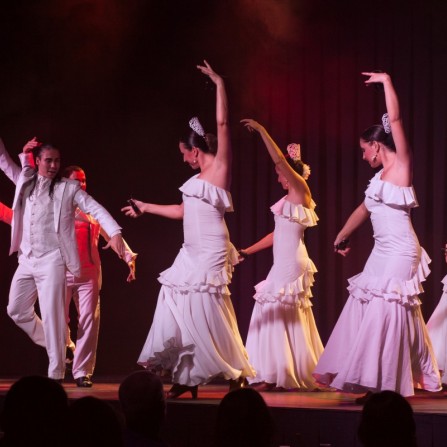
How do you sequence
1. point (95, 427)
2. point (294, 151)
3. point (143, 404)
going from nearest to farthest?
point (95, 427) < point (143, 404) < point (294, 151)

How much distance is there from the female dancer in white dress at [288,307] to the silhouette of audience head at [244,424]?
13.4 ft

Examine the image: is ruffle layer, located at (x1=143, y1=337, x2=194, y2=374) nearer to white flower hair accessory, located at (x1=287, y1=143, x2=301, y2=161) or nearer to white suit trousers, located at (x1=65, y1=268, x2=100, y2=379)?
white suit trousers, located at (x1=65, y1=268, x2=100, y2=379)

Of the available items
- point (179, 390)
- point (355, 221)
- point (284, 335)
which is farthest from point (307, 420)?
point (284, 335)

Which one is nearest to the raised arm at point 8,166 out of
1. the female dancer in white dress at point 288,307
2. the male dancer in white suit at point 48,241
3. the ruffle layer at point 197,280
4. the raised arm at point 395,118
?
the male dancer in white suit at point 48,241

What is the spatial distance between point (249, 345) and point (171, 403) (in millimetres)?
1756

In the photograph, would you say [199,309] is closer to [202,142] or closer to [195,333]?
[195,333]

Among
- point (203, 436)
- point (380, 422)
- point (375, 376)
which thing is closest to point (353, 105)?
point (375, 376)

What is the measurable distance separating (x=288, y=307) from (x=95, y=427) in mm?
4577

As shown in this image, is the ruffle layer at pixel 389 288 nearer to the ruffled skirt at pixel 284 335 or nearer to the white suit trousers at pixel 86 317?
the ruffled skirt at pixel 284 335

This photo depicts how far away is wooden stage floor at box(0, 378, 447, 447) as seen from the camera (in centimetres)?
467

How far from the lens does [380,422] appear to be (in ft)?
9.11

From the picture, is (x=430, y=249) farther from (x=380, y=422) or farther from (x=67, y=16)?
(x=380, y=422)

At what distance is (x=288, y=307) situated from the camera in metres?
7.07

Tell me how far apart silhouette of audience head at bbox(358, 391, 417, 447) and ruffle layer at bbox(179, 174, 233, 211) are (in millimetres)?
3262
